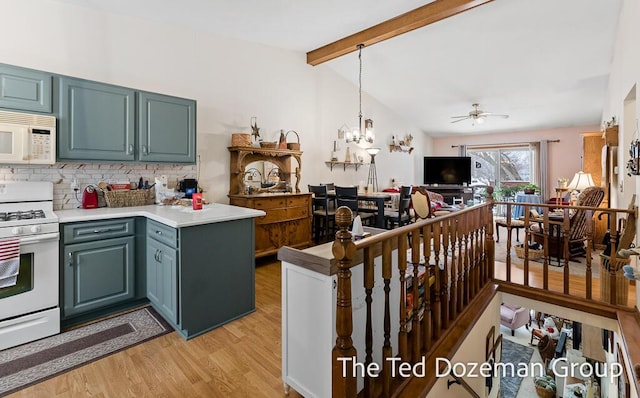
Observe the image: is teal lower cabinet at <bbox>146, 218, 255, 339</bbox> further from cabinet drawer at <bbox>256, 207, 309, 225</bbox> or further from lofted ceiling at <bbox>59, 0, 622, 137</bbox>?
lofted ceiling at <bbox>59, 0, 622, 137</bbox>

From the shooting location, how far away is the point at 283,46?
4.86m

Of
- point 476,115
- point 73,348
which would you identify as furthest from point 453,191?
point 73,348

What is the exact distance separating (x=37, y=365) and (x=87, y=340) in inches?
12.8

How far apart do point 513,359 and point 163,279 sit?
7.15 m

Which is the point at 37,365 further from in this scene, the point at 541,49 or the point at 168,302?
the point at 541,49

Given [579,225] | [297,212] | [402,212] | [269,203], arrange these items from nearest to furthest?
[579,225]
[269,203]
[297,212]
[402,212]

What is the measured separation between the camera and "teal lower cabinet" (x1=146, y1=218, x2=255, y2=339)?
2.30 meters

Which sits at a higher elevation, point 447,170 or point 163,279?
point 447,170

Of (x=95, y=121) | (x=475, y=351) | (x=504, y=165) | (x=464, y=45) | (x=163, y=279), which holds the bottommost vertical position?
(x=475, y=351)

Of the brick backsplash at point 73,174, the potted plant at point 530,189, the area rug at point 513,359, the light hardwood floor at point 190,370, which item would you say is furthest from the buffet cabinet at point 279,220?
the potted plant at point 530,189

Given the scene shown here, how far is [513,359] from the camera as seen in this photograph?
6.48 meters

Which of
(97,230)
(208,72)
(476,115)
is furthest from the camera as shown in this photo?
(476,115)

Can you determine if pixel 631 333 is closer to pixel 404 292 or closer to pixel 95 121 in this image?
pixel 404 292

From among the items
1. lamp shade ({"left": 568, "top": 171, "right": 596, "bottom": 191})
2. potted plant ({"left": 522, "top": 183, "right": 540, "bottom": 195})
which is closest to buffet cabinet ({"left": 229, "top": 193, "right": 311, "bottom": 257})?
lamp shade ({"left": 568, "top": 171, "right": 596, "bottom": 191})
